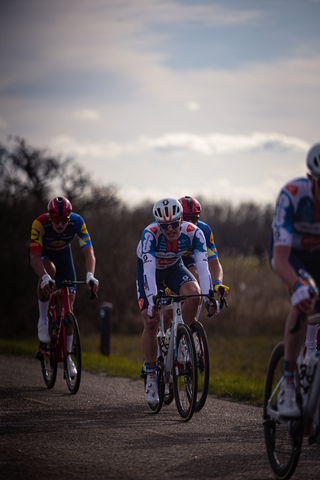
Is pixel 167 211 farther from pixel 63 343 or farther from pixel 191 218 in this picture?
pixel 63 343

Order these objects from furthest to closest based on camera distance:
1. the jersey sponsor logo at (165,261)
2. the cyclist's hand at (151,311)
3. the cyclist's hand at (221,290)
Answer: the jersey sponsor logo at (165,261)
the cyclist's hand at (221,290)
the cyclist's hand at (151,311)

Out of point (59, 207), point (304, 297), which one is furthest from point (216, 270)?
point (304, 297)

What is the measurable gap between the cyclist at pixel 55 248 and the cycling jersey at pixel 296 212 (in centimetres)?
407

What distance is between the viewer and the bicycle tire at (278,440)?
12.2 ft

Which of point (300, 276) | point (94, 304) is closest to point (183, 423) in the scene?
point (300, 276)

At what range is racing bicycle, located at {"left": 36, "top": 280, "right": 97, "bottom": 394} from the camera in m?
7.29

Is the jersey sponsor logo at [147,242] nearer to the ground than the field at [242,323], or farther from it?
farther from it

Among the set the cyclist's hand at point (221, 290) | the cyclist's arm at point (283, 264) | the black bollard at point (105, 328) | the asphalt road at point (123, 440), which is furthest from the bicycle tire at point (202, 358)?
the black bollard at point (105, 328)

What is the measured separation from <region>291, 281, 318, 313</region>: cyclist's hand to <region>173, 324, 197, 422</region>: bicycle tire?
2.18 meters

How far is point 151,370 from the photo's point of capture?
6340mm

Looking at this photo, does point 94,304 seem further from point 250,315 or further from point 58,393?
point 58,393

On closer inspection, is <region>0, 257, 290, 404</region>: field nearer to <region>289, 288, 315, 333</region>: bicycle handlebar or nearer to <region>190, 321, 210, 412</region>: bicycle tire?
<region>190, 321, 210, 412</region>: bicycle tire

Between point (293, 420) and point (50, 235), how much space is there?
5.10 meters

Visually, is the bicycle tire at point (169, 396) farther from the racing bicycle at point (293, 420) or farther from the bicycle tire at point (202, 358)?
the racing bicycle at point (293, 420)
